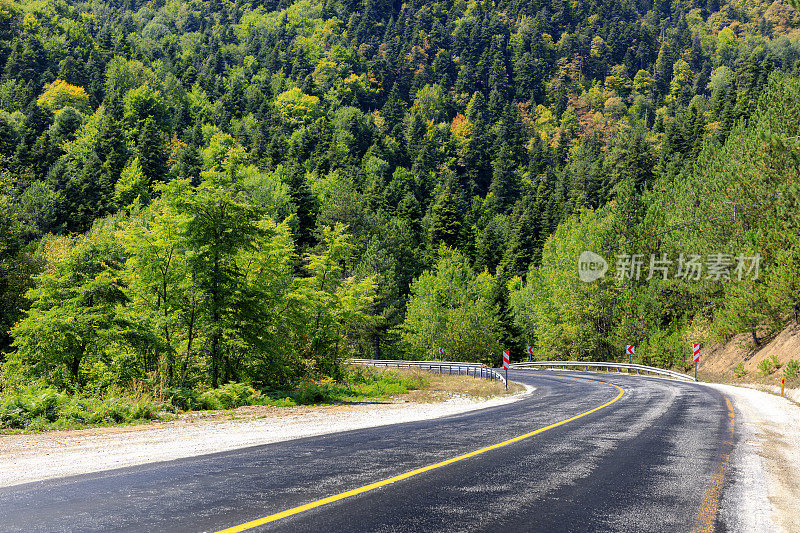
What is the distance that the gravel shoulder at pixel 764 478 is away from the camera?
5.76 meters

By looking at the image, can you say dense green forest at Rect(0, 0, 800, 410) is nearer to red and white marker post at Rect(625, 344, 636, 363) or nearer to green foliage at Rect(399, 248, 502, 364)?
green foliage at Rect(399, 248, 502, 364)

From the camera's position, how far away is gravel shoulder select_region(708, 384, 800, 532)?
18.9ft

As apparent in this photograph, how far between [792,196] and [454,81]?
581 feet

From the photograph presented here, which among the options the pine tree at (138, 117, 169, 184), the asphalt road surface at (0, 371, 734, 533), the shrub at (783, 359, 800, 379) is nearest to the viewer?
the asphalt road surface at (0, 371, 734, 533)

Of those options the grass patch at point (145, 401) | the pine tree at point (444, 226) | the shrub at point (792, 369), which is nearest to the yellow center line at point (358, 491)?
the grass patch at point (145, 401)

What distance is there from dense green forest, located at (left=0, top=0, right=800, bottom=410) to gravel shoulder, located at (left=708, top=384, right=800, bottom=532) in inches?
564

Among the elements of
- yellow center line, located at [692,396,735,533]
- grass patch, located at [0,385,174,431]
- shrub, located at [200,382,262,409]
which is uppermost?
yellow center line, located at [692,396,735,533]

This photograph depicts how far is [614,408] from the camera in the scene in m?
17.0

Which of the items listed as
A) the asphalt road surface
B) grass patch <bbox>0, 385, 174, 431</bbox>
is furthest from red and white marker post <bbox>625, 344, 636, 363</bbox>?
grass patch <bbox>0, 385, 174, 431</bbox>

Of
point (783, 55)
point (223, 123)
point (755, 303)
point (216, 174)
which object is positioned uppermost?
point (783, 55)

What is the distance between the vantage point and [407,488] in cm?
639

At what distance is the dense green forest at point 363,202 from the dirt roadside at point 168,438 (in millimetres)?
3963

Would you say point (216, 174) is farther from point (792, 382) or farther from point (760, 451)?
point (792, 382)

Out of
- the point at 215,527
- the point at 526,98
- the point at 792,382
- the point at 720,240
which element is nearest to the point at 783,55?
the point at 526,98
